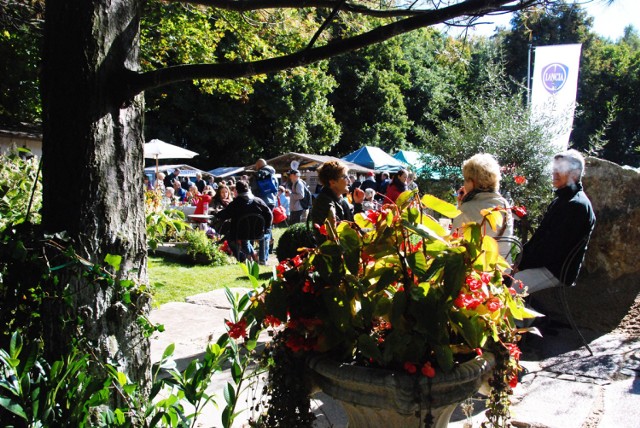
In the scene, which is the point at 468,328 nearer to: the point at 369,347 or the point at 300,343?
the point at 369,347

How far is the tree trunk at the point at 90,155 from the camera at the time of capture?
7.48ft

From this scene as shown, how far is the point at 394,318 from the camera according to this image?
189 cm

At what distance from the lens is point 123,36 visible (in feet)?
7.88

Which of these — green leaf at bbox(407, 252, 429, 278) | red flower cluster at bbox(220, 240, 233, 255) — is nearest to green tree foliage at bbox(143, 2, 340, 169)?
red flower cluster at bbox(220, 240, 233, 255)

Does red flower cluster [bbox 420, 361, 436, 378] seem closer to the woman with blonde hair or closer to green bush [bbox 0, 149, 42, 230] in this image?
green bush [bbox 0, 149, 42, 230]

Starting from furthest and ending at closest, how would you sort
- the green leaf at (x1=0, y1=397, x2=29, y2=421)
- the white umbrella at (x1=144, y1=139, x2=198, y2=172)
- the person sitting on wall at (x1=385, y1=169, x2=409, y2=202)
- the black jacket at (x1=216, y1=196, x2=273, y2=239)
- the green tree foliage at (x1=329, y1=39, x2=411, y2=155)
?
the green tree foliage at (x1=329, y1=39, x2=411, y2=155) → the white umbrella at (x1=144, y1=139, x2=198, y2=172) → the person sitting on wall at (x1=385, y1=169, x2=409, y2=202) → the black jacket at (x1=216, y1=196, x2=273, y2=239) → the green leaf at (x1=0, y1=397, x2=29, y2=421)

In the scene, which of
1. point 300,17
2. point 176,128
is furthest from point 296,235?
point 176,128

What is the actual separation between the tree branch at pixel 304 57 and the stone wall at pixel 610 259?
431 cm

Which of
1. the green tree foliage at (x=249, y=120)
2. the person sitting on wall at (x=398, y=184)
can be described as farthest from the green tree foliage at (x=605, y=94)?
the person sitting on wall at (x=398, y=184)

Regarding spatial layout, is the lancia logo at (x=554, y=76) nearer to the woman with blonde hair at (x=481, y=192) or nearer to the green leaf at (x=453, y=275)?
the woman with blonde hair at (x=481, y=192)

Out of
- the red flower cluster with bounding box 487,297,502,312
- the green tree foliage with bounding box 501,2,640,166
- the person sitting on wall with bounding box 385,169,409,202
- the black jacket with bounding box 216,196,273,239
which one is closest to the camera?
the red flower cluster with bounding box 487,297,502,312

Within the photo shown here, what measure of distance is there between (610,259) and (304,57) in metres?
5.15

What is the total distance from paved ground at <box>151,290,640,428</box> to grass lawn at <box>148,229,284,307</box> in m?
0.89

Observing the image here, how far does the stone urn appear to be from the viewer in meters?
1.85
